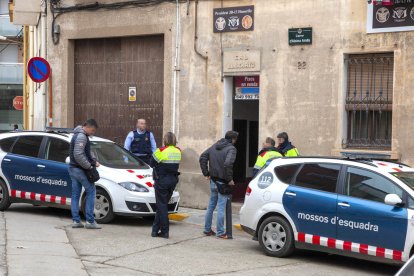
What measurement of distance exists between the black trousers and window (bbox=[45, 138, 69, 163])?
241 cm

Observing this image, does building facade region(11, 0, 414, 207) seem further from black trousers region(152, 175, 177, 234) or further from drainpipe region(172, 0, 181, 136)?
black trousers region(152, 175, 177, 234)

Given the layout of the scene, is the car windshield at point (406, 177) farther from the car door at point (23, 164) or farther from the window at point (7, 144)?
the window at point (7, 144)

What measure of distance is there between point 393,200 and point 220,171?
349cm

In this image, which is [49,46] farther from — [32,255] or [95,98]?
[32,255]

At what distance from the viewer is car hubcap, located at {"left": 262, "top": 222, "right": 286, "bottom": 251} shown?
9.59 meters

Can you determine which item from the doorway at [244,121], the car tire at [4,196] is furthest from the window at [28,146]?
the doorway at [244,121]

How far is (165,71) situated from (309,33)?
3727 millimetres

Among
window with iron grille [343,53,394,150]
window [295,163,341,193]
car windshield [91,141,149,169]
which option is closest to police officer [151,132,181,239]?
car windshield [91,141,149,169]

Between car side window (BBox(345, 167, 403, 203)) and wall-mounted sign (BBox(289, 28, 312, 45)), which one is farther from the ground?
wall-mounted sign (BBox(289, 28, 312, 45))

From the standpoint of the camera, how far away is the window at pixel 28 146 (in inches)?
500

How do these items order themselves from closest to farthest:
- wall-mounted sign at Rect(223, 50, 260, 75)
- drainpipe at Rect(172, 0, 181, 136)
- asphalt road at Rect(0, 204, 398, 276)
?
1. asphalt road at Rect(0, 204, 398, 276)
2. wall-mounted sign at Rect(223, 50, 260, 75)
3. drainpipe at Rect(172, 0, 181, 136)

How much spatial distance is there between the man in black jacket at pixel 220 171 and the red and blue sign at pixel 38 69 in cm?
600

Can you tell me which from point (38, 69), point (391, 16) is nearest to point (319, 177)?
point (391, 16)

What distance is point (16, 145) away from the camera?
12.9 metres
